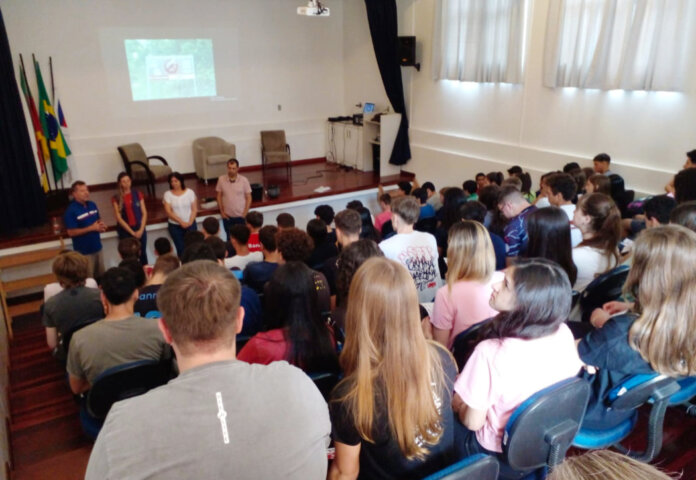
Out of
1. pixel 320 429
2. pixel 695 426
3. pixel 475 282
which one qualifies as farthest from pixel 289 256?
pixel 695 426

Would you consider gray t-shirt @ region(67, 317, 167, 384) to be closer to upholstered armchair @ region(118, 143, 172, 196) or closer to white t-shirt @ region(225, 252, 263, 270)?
white t-shirt @ region(225, 252, 263, 270)

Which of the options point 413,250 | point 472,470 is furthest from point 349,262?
point 472,470

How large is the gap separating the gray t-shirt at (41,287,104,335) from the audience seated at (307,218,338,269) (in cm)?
152

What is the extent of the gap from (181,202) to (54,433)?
319cm

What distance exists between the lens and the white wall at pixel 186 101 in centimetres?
741

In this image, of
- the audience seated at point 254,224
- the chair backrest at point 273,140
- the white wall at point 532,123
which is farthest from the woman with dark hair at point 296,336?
the chair backrest at point 273,140

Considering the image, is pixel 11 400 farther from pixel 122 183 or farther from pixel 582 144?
pixel 582 144

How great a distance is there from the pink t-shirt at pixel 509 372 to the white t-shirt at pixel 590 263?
1.38 meters

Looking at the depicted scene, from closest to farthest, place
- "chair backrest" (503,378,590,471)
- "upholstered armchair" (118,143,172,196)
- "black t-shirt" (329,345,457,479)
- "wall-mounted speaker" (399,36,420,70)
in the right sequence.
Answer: "black t-shirt" (329,345,457,479)
"chair backrest" (503,378,590,471)
"upholstered armchair" (118,143,172,196)
"wall-mounted speaker" (399,36,420,70)

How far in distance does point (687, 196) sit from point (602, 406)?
2.65m

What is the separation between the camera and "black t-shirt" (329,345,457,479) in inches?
55.7

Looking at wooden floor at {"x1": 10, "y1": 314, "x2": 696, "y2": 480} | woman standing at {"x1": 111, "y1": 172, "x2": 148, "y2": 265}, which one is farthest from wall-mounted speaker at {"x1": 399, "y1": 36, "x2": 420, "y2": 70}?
wooden floor at {"x1": 10, "y1": 314, "x2": 696, "y2": 480}

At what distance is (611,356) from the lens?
5.98 ft

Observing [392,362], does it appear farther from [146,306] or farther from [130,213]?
[130,213]
